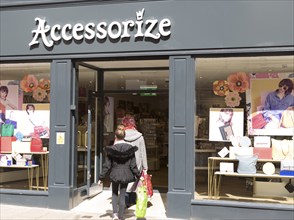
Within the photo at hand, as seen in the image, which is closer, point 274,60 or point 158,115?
point 274,60

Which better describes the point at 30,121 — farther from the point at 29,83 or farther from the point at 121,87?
the point at 121,87

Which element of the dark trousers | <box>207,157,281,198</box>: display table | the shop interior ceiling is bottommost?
the dark trousers

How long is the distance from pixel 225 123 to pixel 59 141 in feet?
10.3

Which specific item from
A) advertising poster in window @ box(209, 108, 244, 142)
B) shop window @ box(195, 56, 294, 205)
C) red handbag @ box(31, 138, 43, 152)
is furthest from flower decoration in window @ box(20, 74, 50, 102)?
advertising poster in window @ box(209, 108, 244, 142)

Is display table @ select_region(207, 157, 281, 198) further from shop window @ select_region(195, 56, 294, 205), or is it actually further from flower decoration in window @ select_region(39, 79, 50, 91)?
flower decoration in window @ select_region(39, 79, 50, 91)

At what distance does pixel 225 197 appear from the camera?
753 centimetres

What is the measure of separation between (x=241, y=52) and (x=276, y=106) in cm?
117

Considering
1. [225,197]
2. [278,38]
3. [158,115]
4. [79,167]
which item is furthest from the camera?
[158,115]

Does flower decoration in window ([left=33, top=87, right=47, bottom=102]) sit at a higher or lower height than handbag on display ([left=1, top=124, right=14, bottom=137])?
higher

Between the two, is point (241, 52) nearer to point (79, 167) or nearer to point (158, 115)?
point (79, 167)

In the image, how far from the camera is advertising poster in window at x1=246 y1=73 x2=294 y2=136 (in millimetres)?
7434

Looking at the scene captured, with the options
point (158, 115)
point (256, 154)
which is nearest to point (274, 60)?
point (256, 154)

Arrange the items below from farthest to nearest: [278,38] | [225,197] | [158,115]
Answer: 1. [158,115]
2. [225,197]
3. [278,38]

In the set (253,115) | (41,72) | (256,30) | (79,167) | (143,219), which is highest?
(256,30)
